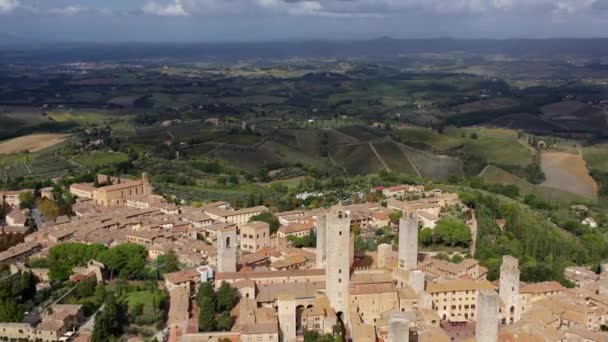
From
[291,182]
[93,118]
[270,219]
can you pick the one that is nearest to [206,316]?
[270,219]

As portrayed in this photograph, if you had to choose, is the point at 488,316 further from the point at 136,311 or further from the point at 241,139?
the point at 241,139

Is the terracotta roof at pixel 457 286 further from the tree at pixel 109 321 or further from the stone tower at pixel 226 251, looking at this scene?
the tree at pixel 109 321

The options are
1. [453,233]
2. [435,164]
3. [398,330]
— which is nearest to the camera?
[398,330]

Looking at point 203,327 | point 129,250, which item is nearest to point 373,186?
point 129,250

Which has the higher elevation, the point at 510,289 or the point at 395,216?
the point at 510,289

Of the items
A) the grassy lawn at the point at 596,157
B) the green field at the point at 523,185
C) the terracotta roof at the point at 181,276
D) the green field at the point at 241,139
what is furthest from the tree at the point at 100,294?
the grassy lawn at the point at 596,157

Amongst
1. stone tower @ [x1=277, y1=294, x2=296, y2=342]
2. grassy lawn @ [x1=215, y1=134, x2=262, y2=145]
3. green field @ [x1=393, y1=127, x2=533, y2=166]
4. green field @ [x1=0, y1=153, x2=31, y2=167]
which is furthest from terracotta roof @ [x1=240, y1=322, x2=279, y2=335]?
grassy lawn @ [x1=215, y1=134, x2=262, y2=145]

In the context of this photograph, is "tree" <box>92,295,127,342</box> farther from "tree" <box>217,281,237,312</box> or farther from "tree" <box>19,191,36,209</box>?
"tree" <box>19,191,36,209</box>
